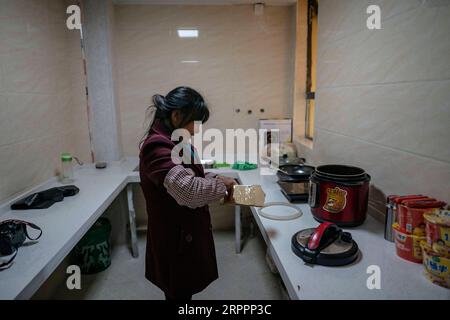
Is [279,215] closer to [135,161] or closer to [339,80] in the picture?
[339,80]

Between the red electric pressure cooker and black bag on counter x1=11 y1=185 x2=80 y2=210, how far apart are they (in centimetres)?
126

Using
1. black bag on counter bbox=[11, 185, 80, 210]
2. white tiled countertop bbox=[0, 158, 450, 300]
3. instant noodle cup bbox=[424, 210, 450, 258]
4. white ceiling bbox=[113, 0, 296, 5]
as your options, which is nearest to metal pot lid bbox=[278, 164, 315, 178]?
white tiled countertop bbox=[0, 158, 450, 300]

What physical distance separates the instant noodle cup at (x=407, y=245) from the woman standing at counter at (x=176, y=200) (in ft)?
2.05

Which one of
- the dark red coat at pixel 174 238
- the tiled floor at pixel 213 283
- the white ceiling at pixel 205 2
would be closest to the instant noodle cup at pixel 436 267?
the dark red coat at pixel 174 238

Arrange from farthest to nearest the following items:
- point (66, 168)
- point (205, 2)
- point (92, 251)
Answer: point (205, 2) → point (92, 251) → point (66, 168)

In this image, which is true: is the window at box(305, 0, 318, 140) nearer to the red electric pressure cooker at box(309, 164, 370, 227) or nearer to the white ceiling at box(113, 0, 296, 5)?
the white ceiling at box(113, 0, 296, 5)

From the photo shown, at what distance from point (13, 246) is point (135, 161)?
1573 mm

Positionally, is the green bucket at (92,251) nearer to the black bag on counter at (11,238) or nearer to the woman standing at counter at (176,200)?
the woman standing at counter at (176,200)

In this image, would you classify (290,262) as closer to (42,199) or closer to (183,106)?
(183,106)

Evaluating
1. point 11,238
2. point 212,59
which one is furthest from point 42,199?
point 212,59

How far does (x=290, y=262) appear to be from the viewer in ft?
3.30

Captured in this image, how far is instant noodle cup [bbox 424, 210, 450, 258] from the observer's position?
0.84m

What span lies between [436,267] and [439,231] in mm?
98

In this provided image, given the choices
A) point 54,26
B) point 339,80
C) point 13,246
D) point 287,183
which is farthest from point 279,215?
point 54,26
